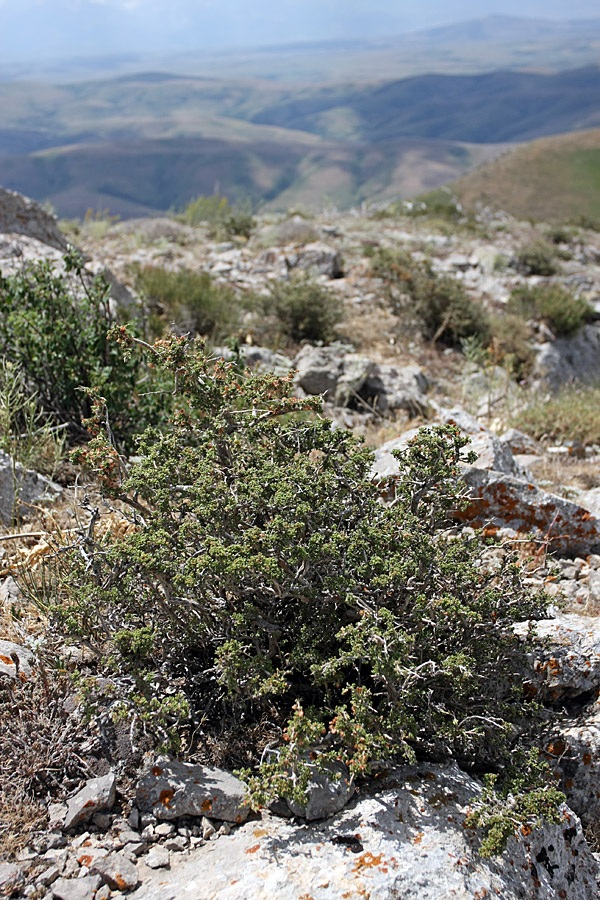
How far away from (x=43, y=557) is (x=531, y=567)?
280cm

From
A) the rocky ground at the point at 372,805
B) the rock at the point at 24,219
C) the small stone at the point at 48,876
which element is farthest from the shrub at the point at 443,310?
the small stone at the point at 48,876

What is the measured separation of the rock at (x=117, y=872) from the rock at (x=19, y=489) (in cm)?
222

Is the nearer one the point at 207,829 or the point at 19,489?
the point at 207,829

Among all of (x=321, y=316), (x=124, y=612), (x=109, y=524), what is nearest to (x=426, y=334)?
(x=321, y=316)

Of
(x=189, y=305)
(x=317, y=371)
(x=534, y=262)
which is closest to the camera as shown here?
(x=317, y=371)

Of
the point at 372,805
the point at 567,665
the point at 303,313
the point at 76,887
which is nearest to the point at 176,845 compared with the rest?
the point at 76,887

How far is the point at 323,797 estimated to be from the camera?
87.0 inches

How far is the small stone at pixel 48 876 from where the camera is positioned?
6.40ft

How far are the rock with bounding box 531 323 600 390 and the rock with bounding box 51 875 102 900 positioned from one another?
7880mm

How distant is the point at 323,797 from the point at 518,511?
234cm

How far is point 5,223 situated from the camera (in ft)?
24.2

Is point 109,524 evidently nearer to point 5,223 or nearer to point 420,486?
point 420,486

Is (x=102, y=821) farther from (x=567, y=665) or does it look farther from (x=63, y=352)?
(x=63, y=352)

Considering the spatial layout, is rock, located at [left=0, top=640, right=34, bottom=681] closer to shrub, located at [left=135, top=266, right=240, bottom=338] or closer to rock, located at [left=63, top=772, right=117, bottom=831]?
rock, located at [left=63, top=772, right=117, bottom=831]
